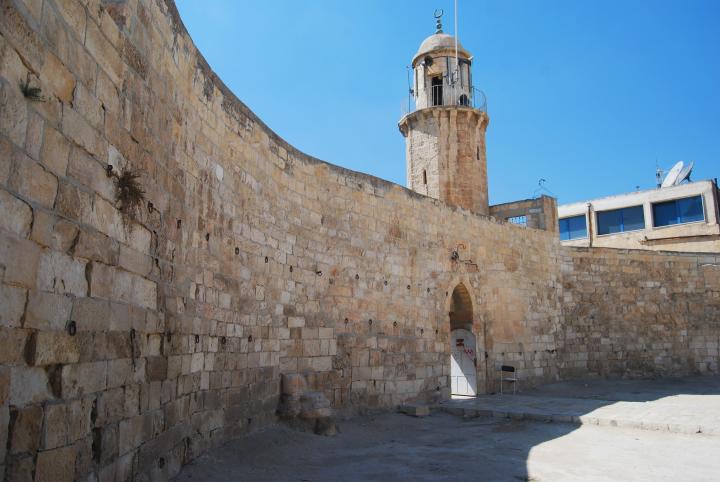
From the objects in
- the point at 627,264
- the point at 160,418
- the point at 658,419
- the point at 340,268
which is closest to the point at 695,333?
the point at 627,264

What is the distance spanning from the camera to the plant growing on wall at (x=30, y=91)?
2.74m

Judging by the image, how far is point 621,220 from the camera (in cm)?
2670

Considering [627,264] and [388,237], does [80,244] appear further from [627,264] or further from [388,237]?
[627,264]

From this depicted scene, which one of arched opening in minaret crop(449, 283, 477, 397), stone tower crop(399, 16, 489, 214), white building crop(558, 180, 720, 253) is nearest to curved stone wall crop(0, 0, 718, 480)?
arched opening in minaret crop(449, 283, 477, 397)

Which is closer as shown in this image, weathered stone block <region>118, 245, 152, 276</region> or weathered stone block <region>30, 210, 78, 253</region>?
weathered stone block <region>30, 210, 78, 253</region>

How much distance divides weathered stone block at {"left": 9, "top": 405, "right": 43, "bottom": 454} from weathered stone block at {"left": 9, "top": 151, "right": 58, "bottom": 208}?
1006mm

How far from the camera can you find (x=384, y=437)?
8.23 meters

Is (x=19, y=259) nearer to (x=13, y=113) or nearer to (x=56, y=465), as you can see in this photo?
(x=13, y=113)

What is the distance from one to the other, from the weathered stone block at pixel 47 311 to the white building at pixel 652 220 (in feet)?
83.4

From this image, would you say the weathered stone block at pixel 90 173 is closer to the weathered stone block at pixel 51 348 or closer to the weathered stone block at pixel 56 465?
the weathered stone block at pixel 51 348

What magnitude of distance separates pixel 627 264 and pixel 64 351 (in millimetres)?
17006

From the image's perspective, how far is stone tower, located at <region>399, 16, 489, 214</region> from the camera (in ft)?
63.9

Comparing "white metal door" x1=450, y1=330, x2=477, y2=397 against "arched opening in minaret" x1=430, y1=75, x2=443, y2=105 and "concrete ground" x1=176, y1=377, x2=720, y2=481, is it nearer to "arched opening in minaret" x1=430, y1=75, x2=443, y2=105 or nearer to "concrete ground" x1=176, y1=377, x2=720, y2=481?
"concrete ground" x1=176, y1=377, x2=720, y2=481

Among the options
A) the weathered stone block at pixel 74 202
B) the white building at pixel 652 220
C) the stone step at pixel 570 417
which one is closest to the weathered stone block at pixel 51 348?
the weathered stone block at pixel 74 202
